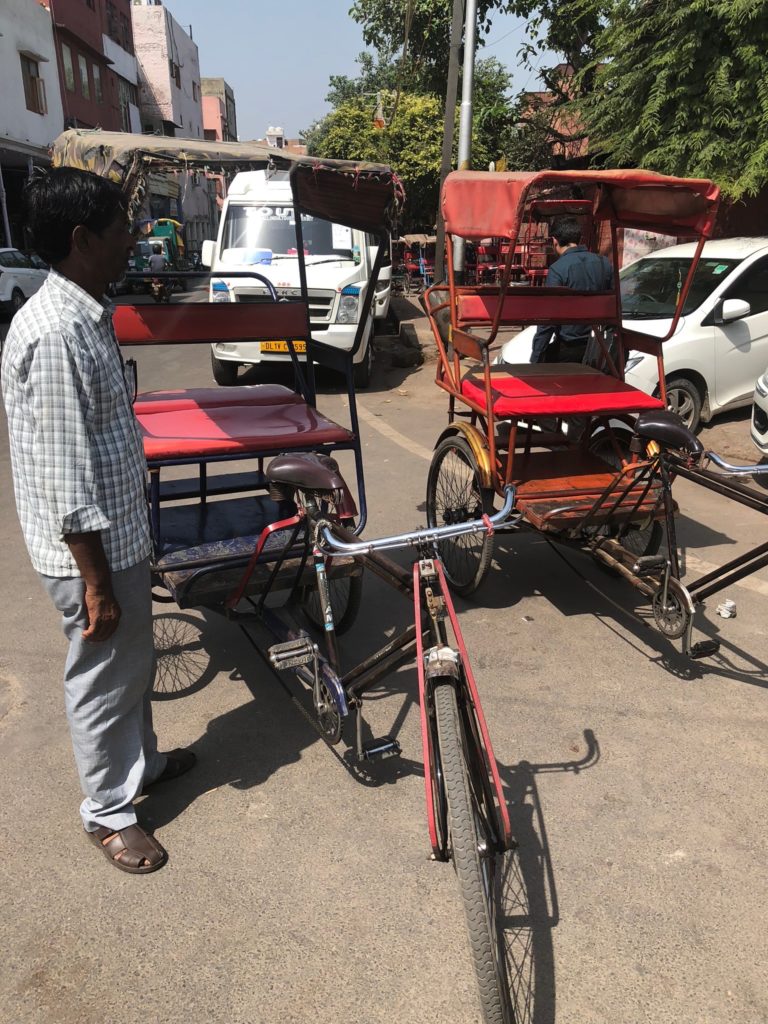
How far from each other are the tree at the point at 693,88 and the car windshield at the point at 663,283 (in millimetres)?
1065

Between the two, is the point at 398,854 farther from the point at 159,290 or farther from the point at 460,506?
the point at 159,290

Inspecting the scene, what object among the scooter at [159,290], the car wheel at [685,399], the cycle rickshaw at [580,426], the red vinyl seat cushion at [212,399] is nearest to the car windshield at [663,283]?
the car wheel at [685,399]

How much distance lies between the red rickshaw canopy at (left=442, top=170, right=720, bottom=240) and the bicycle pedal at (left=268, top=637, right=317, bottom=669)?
2.21 metres

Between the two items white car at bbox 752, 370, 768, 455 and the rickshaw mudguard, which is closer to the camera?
the rickshaw mudguard

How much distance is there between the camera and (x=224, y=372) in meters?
10.4

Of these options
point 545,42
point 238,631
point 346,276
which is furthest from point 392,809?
point 545,42

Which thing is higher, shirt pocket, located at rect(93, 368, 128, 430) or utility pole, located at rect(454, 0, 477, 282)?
utility pole, located at rect(454, 0, 477, 282)

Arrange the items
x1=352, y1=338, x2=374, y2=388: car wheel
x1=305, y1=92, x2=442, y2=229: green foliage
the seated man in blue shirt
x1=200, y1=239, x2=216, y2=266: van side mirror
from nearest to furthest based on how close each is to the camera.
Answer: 1. the seated man in blue shirt
2. x1=200, y1=239, x2=216, y2=266: van side mirror
3. x1=352, y1=338, x2=374, y2=388: car wheel
4. x1=305, y1=92, x2=442, y2=229: green foliage

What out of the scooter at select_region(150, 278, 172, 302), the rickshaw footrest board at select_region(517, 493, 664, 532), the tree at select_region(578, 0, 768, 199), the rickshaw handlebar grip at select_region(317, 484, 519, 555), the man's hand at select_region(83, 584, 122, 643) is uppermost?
the tree at select_region(578, 0, 768, 199)

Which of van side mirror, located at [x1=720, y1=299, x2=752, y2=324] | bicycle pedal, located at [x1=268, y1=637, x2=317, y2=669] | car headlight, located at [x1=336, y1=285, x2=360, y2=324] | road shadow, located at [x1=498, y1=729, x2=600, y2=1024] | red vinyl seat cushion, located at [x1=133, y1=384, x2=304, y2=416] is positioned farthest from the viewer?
car headlight, located at [x1=336, y1=285, x2=360, y2=324]

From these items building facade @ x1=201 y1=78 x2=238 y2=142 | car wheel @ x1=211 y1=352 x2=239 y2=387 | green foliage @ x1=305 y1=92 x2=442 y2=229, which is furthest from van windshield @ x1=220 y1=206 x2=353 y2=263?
building facade @ x1=201 y1=78 x2=238 y2=142

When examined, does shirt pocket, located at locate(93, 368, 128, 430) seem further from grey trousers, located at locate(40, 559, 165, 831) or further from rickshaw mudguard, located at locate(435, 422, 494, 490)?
rickshaw mudguard, located at locate(435, 422, 494, 490)

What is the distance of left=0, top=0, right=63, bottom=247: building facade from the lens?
22.1 metres

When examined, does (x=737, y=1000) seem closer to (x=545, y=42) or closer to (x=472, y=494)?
(x=472, y=494)
